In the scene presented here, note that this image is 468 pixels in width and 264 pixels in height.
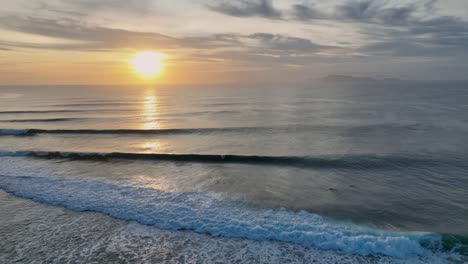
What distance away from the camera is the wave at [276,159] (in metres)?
16.4

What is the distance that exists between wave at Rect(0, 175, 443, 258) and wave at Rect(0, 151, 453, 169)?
18.2 feet

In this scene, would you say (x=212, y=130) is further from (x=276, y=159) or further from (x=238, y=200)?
(x=238, y=200)

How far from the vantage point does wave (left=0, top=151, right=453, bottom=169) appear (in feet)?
53.7

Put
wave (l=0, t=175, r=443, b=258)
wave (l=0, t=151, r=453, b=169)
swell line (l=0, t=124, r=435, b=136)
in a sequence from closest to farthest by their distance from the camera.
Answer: wave (l=0, t=175, r=443, b=258)
wave (l=0, t=151, r=453, b=169)
swell line (l=0, t=124, r=435, b=136)

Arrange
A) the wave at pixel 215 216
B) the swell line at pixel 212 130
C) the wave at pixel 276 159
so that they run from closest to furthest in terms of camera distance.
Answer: the wave at pixel 215 216 → the wave at pixel 276 159 → the swell line at pixel 212 130

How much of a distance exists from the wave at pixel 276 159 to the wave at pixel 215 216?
5551mm

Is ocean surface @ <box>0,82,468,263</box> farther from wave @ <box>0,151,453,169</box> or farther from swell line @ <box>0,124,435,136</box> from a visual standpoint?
swell line @ <box>0,124,435,136</box>

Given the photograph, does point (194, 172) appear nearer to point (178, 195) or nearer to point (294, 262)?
point (178, 195)

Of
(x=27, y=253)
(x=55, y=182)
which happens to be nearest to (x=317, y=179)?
(x=27, y=253)

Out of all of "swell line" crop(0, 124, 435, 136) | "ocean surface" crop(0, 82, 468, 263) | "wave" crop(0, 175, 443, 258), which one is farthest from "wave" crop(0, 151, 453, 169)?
"swell line" crop(0, 124, 435, 136)

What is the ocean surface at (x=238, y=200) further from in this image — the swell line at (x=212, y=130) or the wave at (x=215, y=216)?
the swell line at (x=212, y=130)

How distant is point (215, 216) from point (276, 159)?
9020mm

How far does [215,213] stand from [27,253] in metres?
5.73

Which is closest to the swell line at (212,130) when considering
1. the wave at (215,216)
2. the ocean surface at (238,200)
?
the ocean surface at (238,200)
